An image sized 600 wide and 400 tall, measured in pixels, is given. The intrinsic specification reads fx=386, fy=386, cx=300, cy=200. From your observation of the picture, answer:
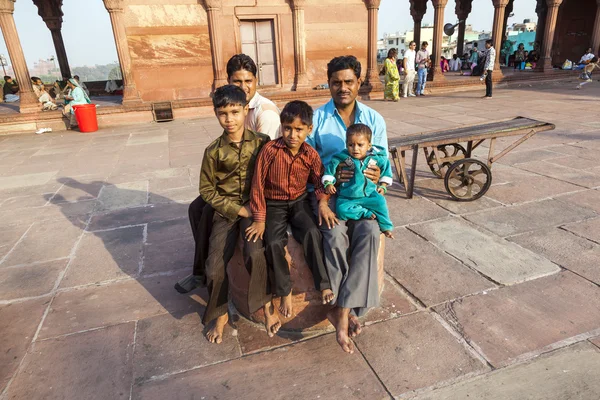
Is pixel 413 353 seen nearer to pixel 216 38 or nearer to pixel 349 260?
pixel 349 260

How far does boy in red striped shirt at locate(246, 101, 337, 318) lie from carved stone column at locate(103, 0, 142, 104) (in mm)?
11154

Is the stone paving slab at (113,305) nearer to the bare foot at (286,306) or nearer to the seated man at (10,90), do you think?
the bare foot at (286,306)

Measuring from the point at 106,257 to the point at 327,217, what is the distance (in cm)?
251

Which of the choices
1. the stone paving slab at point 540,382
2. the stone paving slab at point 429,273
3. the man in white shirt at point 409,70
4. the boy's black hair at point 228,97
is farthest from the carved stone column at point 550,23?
the boy's black hair at point 228,97

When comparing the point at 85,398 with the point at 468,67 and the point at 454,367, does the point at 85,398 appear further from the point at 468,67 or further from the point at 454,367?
the point at 468,67

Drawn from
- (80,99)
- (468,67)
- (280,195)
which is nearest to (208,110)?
(80,99)

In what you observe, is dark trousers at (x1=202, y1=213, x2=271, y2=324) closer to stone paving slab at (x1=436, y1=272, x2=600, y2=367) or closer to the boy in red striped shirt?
the boy in red striped shirt

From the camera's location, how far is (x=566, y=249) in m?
3.46

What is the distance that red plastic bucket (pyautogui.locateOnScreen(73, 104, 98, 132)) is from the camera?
34.8ft

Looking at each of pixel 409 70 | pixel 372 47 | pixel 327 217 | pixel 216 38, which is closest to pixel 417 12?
pixel 372 47

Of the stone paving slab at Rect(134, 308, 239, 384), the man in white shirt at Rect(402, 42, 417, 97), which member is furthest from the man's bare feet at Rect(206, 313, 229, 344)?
the man in white shirt at Rect(402, 42, 417, 97)

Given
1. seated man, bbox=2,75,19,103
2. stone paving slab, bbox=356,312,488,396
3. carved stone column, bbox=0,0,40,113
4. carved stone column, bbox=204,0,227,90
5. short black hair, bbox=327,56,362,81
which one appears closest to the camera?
stone paving slab, bbox=356,312,488,396

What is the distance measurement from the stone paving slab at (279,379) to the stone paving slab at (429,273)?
0.89 m

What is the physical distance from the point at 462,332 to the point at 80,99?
38.8 feet
